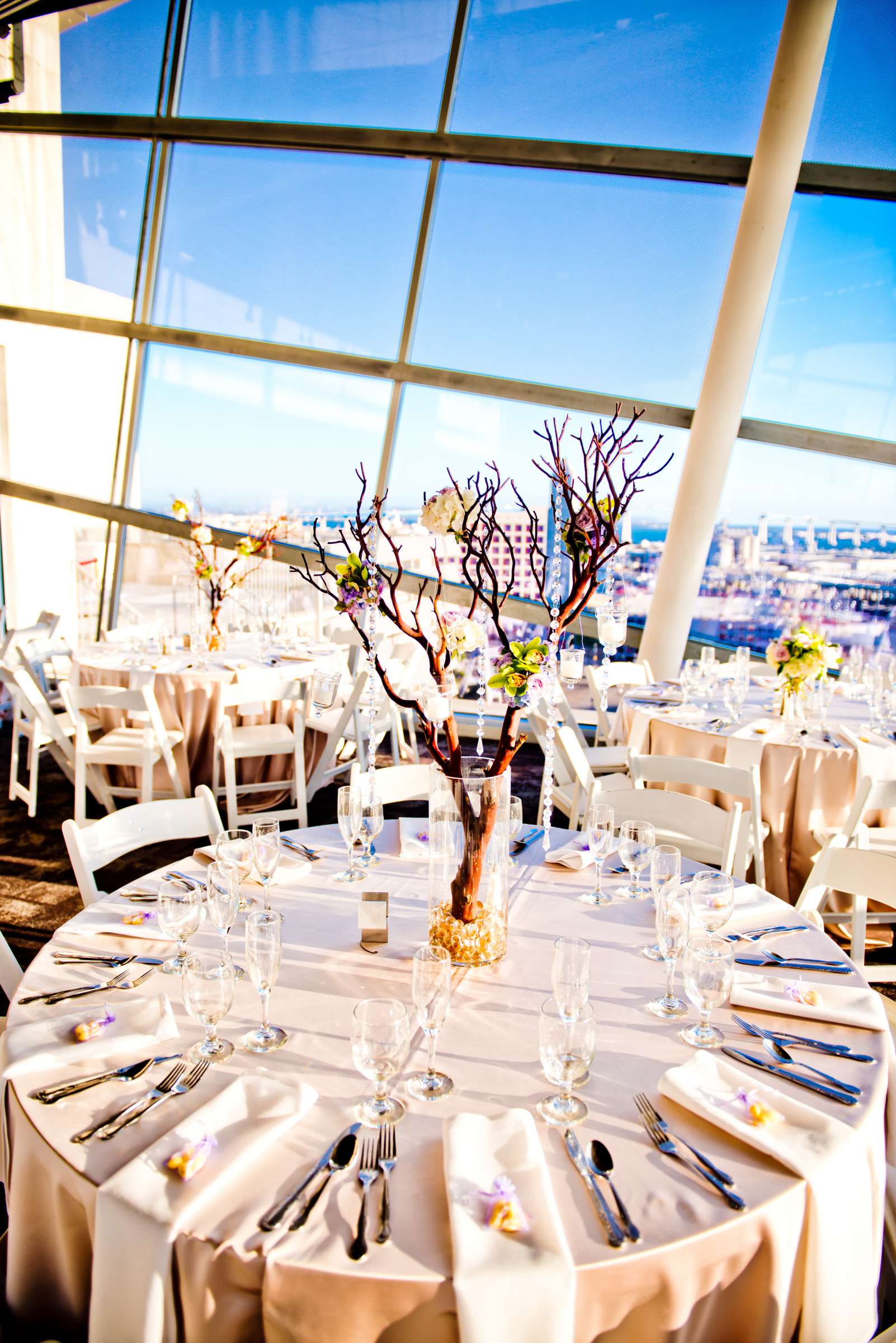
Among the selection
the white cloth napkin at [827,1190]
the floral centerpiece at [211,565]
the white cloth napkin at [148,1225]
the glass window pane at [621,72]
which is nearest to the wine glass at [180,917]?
the white cloth napkin at [148,1225]

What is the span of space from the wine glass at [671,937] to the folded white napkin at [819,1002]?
0.37 ft

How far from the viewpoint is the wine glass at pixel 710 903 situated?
171 centimetres

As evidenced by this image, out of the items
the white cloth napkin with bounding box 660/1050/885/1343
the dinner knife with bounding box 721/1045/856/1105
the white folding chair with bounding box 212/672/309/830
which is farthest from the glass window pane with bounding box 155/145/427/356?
the white cloth napkin with bounding box 660/1050/885/1343

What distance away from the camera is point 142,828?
2.26m

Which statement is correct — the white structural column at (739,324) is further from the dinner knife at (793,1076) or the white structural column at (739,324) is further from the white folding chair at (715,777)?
the dinner knife at (793,1076)

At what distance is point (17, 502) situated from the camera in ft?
25.6

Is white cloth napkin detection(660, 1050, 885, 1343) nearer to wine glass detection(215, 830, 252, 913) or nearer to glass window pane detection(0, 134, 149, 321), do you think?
wine glass detection(215, 830, 252, 913)

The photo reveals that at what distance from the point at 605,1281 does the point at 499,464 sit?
241 inches

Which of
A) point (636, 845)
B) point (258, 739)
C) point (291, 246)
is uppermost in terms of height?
point (291, 246)

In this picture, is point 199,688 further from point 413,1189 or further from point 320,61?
point 320,61

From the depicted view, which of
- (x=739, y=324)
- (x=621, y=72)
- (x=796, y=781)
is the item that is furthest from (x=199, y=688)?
(x=621, y=72)

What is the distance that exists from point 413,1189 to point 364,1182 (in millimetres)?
66

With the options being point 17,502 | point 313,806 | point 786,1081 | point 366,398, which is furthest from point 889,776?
point 17,502

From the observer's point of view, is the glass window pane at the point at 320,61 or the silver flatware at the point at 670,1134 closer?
the silver flatware at the point at 670,1134
